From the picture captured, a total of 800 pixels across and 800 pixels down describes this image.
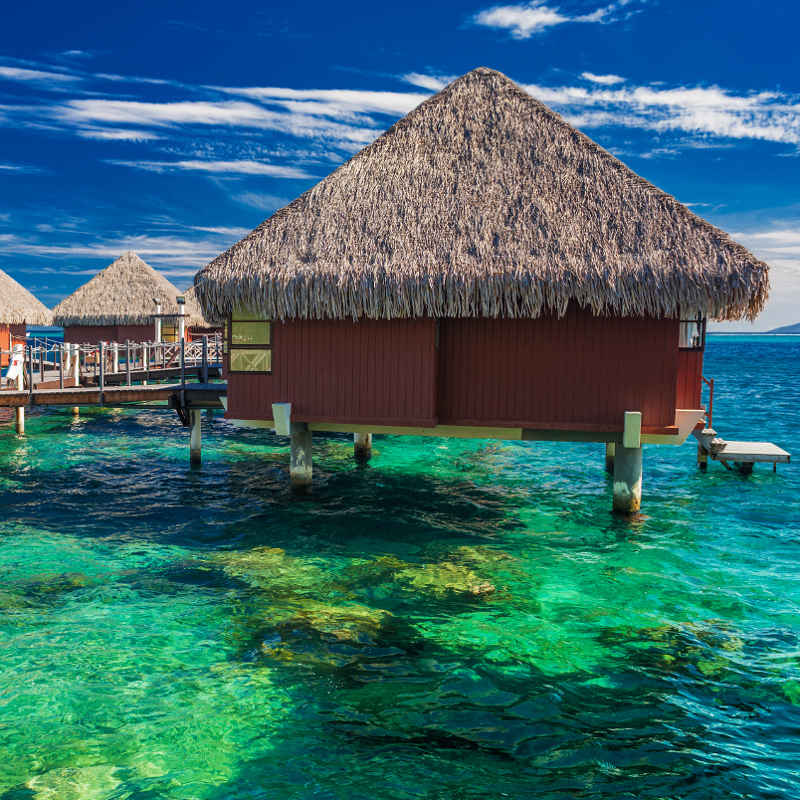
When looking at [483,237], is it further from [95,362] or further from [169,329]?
[169,329]

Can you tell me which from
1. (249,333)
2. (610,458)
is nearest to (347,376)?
(249,333)

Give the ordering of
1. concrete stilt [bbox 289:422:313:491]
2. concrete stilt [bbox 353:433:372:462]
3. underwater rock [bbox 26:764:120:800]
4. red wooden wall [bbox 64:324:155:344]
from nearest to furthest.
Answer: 1. underwater rock [bbox 26:764:120:800]
2. concrete stilt [bbox 289:422:313:491]
3. concrete stilt [bbox 353:433:372:462]
4. red wooden wall [bbox 64:324:155:344]

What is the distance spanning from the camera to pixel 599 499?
15539 mm

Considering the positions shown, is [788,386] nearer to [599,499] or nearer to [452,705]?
[599,499]

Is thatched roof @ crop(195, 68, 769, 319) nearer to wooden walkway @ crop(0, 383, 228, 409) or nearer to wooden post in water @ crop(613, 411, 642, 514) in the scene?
wooden post in water @ crop(613, 411, 642, 514)

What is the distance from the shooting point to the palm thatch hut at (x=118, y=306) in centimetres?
3303

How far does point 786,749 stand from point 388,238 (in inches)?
351

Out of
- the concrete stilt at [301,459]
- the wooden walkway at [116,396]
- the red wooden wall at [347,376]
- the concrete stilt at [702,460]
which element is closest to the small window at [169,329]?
the wooden walkway at [116,396]

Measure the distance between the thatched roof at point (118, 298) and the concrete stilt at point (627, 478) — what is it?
79.5ft

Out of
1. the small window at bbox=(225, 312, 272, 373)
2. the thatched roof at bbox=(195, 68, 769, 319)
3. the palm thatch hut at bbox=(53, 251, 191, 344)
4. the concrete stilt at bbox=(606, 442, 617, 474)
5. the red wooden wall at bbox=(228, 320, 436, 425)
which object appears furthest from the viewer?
the palm thatch hut at bbox=(53, 251, 191, 344)

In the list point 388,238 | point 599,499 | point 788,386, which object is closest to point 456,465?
point 599,499

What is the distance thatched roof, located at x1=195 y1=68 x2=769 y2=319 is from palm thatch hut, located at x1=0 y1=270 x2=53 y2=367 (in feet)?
69.4

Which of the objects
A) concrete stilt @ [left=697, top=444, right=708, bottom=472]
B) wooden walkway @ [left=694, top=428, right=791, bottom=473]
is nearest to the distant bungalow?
wooden walkway @ [left=694, top=428, right=791, bottom=473]

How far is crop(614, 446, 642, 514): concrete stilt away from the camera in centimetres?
1293
